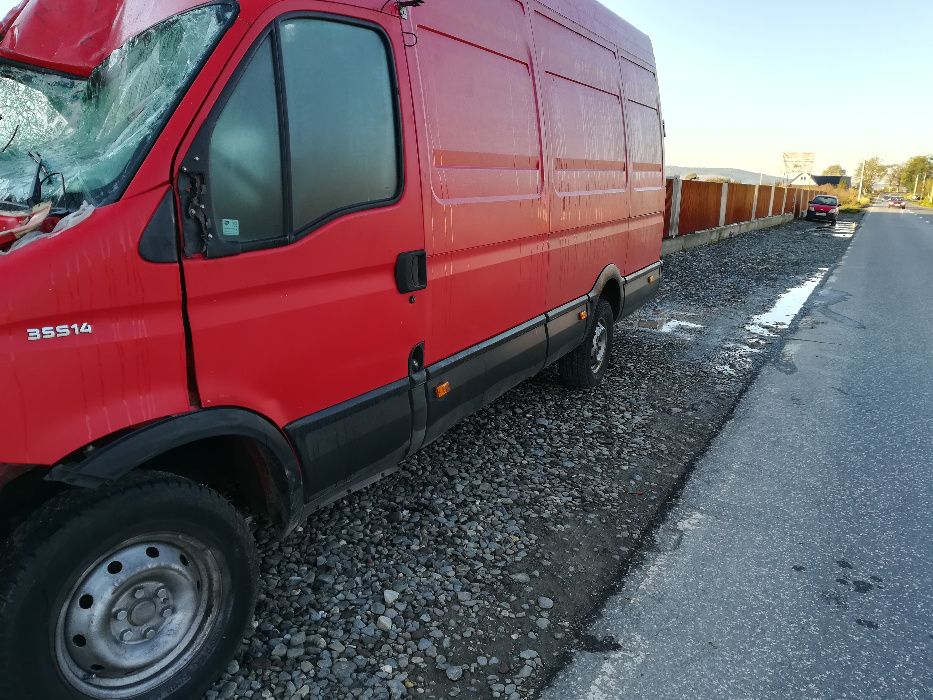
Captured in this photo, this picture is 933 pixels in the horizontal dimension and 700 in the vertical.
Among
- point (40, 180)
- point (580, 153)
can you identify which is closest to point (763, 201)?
point (580, 153)

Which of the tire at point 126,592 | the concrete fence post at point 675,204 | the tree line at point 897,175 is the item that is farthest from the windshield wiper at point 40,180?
the tree line at point 897,175

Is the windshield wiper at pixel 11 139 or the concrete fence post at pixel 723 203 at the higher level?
the windshield wiper at pixel 11 139

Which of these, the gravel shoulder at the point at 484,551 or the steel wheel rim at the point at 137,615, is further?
the gravel shoulder at the point at 484,551

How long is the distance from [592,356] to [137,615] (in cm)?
401

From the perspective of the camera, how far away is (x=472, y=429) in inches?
179

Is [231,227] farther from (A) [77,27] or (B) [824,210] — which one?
(B) [824,210]

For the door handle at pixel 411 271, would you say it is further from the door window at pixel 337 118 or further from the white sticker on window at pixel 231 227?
the white sticker on window at pixel 231 227

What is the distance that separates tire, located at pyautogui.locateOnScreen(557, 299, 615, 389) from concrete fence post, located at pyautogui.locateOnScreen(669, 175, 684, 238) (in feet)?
35.1

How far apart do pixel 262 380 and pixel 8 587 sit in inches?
35.5

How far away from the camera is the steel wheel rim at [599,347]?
535cm

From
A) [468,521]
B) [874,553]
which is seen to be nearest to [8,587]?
[468,521]

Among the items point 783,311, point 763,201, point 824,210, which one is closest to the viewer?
point 783,311

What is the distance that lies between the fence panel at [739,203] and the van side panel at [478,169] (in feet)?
63.3

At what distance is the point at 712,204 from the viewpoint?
62.1ft
